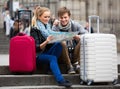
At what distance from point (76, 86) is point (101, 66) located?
552mm

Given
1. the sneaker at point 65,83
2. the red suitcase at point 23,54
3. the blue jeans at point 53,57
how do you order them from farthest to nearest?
the red suitcase at point 23,54, the blue jeans at point 53,57, the sneaker at point 65,83

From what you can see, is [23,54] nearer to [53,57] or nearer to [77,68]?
[53,57]

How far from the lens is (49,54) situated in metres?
8.92

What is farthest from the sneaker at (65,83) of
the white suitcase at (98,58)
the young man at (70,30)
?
the young man at (70,30)

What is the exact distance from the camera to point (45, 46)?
8.97m

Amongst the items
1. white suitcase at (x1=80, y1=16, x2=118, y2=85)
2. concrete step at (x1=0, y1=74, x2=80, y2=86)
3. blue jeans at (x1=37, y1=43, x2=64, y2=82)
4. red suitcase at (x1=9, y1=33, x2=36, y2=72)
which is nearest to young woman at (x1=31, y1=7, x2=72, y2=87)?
blue jeans at (x1=37, y1=43, x2=64, y2=82)

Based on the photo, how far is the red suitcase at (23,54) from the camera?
28.8 ft

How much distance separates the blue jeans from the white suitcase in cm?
46

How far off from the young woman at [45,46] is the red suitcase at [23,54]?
7.7 inches

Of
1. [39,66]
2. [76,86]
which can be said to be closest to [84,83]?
[76,86]

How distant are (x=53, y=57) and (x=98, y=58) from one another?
0.79 metres

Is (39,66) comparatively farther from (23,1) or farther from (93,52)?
(23,1)

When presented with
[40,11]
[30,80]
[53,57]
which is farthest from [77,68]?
[40,11]

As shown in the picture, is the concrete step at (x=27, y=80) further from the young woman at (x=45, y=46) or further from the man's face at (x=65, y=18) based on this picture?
the man's face at (x=65, y=18)
